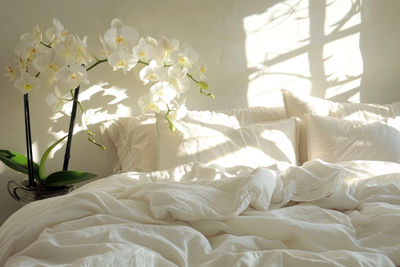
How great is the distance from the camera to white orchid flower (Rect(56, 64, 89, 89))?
2.37m

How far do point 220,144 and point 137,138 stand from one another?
47 centimetres

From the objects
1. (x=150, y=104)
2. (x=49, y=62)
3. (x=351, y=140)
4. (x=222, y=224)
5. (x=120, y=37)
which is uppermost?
(x=120, y=37)

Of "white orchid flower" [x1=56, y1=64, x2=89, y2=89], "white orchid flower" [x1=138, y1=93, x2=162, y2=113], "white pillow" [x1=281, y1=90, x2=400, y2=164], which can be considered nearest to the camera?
"white orchid flower" [x1=56, y1=64, x2=89, y2=89]

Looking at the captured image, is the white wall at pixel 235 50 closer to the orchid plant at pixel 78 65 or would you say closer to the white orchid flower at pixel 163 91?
the orchid plant at pixel 78 65

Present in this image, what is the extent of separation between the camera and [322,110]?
3.10 metres

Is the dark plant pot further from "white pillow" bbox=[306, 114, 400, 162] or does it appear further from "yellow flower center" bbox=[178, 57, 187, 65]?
"white pillow" bbox=[306, 114, 400, 162]

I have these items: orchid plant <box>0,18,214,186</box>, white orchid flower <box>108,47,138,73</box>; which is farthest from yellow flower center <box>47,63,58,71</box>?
white orchid flower <box>108,47,138,73</box>

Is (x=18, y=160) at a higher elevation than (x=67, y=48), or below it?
below

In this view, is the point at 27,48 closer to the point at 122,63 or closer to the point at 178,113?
the point at 122,63

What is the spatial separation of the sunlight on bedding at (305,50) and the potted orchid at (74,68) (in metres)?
0.76

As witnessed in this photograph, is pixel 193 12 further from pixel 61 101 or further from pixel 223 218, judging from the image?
pixel 223 218

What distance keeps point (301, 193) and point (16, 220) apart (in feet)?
3.64

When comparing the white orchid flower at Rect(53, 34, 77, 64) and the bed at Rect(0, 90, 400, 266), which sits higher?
the white orchid flower at Rect(53, 34, 77, 64)

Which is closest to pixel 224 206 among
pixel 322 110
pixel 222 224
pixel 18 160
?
pixel 222 224
